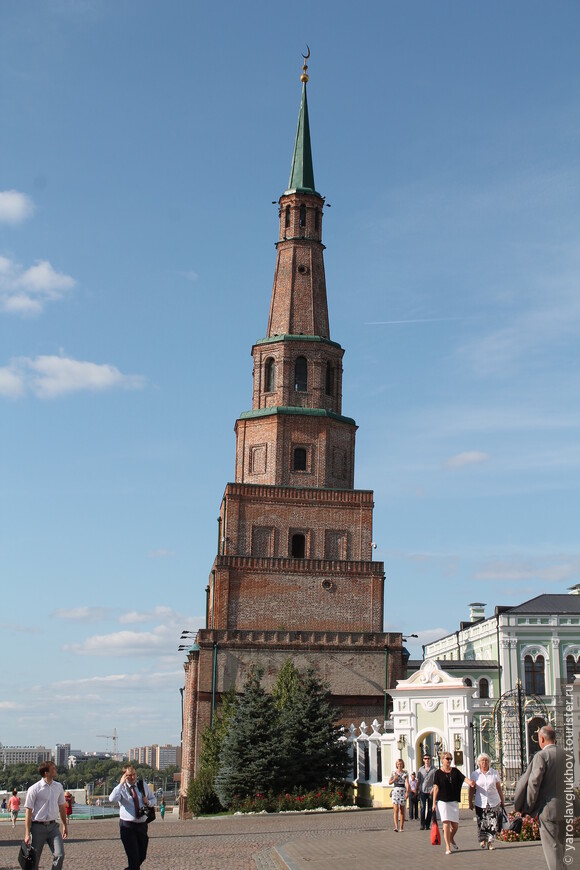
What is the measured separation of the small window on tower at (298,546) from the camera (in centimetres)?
4541

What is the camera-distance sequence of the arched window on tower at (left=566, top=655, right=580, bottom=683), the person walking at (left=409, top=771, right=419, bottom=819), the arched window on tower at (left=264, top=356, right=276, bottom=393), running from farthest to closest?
1. the arched window on tower at (left=566, top=655, right=580, bottom=683)
2. the arched window on tower at (left=264, top=356, right=276, bottom=393)
3. the person walking at (left=409, top=771, right=419, bottom=819)

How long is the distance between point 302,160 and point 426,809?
36.6 metres

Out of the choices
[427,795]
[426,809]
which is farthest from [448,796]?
[426,809]

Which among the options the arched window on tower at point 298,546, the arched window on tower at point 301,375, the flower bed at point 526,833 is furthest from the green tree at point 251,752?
the arched window on tower at point 301,375

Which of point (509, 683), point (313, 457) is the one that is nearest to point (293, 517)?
point (313, 457)

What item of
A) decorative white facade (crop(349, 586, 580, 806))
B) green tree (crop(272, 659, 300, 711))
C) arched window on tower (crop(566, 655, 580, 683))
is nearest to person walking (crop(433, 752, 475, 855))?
decorative white facade (crop(349, 586, 580, 806))

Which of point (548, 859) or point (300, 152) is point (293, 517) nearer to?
point (300, 152)

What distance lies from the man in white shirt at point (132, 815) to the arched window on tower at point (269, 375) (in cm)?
3523

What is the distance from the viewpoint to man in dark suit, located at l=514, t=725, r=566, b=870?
10133 mm

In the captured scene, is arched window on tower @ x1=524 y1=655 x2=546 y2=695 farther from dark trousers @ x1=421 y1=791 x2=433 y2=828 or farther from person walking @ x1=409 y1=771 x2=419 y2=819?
dark trousers @ x1=421 y1=791 x2=433 y2=828

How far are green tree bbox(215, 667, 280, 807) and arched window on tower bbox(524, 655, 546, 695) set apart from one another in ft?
61.3

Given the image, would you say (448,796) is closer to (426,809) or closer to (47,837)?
(426,809)

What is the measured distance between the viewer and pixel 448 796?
53.7 feet

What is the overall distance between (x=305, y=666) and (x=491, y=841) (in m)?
25.9
